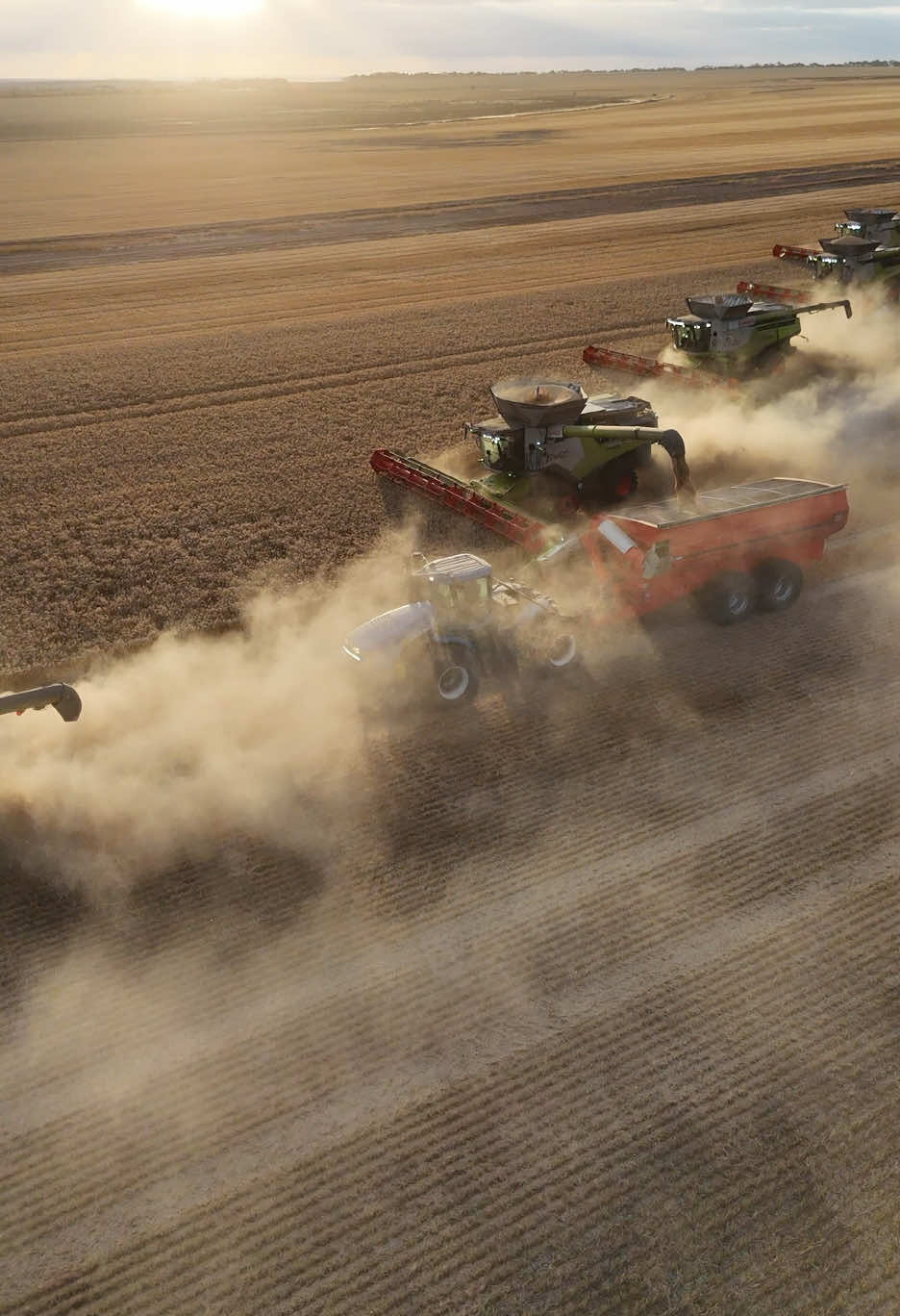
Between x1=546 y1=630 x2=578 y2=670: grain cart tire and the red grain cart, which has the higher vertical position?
the red grain cart

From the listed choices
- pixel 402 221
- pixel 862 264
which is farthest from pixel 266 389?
pixel 402 221

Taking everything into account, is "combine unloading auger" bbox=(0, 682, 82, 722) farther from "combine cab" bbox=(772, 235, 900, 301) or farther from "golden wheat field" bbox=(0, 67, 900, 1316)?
"combine cab" bbox=(772, 235, 900, 301)

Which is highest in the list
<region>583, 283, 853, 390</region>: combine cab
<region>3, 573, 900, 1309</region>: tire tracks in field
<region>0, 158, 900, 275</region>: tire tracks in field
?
<region>0, 158, 900, 275</region>: tire tracks in field

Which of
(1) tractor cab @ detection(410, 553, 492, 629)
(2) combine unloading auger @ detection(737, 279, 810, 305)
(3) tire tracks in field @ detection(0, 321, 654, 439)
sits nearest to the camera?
(1) tractor cab @ detection(410, 553, 492, 629)

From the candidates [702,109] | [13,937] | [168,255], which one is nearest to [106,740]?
[13,937]

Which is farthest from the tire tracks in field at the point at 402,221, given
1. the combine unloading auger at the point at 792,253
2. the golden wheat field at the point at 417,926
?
the golden wheat field at the point at 417,926

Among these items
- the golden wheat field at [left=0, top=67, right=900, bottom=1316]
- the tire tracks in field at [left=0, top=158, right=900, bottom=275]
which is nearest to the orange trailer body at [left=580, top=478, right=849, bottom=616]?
the golden wheat field at [left=0, top=67, right=900, bottom=1316]

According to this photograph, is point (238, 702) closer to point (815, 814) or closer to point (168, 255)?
point (815, 814)
